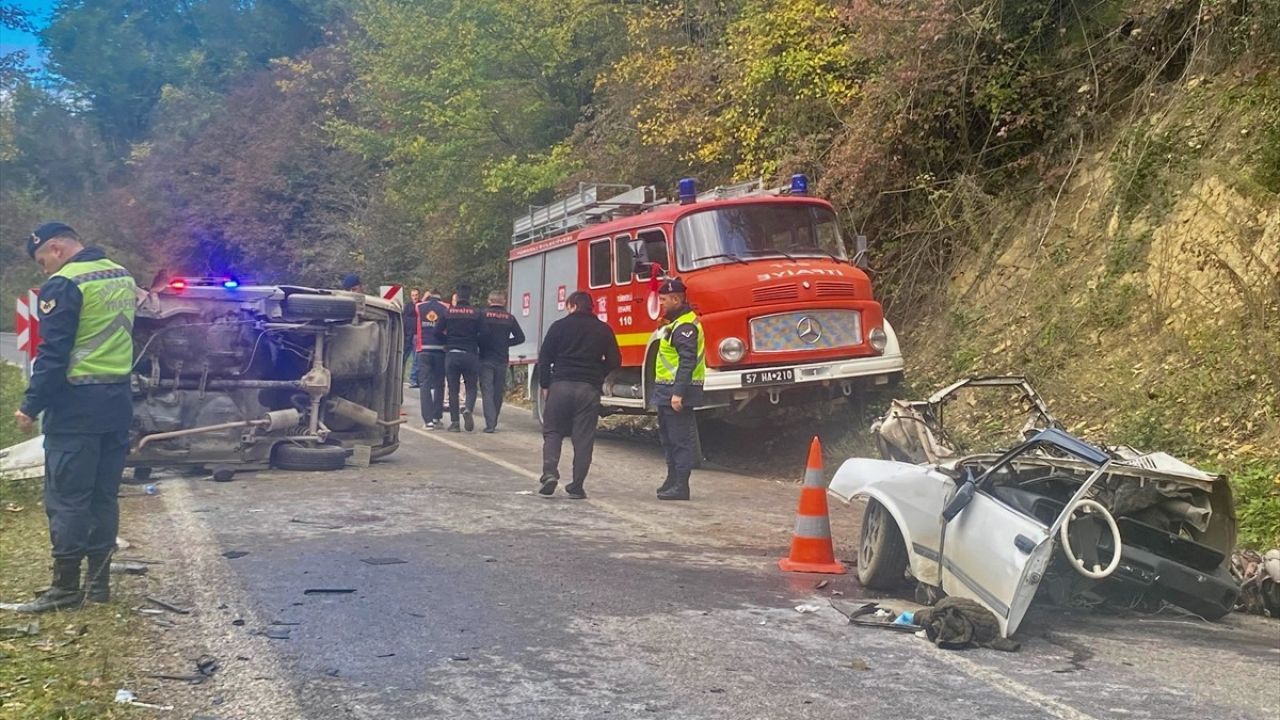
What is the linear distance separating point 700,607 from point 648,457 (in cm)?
757

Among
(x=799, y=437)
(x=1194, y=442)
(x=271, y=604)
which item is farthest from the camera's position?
(x=799, y=437)

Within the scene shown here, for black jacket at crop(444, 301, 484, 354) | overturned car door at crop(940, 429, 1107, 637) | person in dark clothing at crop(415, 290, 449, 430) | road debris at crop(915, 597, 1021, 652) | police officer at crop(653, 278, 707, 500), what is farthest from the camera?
person in dark clothing at crop(415, 290, 449, 430)

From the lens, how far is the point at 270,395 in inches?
416

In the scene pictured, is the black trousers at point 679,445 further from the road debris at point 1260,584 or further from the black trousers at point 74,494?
the black trousers at point 74,494

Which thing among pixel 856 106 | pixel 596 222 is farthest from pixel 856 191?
pixel 596 222

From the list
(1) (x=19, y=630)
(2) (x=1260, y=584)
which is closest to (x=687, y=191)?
(2) (x=1260, y=584)

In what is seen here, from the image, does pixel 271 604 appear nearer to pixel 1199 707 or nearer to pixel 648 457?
pixel 1199 707

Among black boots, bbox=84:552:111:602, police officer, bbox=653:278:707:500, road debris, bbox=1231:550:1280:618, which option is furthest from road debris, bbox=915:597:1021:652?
police officer, bbox=653:278:707:500

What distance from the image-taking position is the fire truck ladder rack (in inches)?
567

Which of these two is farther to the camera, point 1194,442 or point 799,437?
point 799,437

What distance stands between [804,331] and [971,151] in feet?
14.9

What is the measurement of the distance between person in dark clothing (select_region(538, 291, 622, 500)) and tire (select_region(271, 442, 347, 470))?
218 cm

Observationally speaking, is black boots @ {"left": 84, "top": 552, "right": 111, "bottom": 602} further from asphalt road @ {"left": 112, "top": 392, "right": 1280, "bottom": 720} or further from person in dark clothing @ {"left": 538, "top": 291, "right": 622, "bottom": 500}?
person in dark clothing @ {"left": 538, "top": 291, "right": 622, "bottom": 500}

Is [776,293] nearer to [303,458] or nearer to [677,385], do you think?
[677,385]
